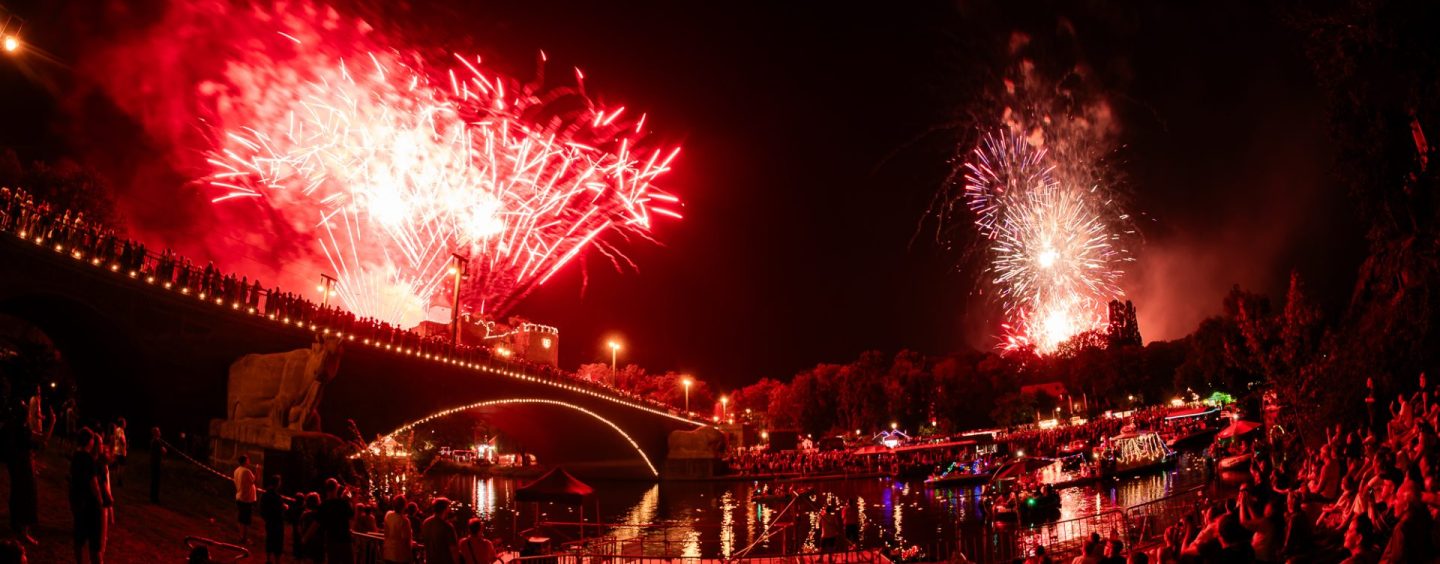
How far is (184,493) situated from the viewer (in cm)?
2117

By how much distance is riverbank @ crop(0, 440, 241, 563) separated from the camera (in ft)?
45.7

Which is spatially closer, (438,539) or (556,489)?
(438,539)

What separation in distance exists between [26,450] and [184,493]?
360 inches

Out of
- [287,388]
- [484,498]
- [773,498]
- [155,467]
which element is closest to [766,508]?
[773,498]

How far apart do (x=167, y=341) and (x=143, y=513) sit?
41.7ft

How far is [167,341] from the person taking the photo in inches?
1113

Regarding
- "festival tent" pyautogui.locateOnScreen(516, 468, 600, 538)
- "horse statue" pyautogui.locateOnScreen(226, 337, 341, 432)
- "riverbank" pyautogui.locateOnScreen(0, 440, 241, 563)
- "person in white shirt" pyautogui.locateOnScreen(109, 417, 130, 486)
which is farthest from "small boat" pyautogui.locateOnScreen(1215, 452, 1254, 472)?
"person in white shirt" pyautogui.locateOnScreen(109, 417, 130, 486)

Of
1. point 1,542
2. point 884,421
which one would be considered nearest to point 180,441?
point 1,542

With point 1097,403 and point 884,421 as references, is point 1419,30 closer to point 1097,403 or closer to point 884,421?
point 884,421

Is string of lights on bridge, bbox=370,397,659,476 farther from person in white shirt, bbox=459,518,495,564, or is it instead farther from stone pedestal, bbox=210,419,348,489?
person in white shirt, bbox=459,518,495,564

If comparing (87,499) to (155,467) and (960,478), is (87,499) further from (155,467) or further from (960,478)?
(960,478)

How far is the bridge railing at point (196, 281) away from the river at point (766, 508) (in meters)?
9.74

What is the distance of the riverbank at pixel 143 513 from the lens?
45.7ft

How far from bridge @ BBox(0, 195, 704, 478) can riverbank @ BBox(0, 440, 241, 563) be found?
526cm
